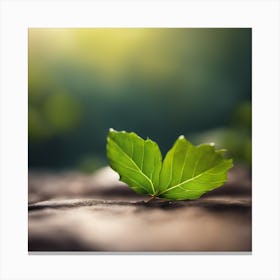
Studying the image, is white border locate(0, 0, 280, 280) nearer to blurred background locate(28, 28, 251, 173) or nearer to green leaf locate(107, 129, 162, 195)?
blurred background locate(28, 28, 251, 173)

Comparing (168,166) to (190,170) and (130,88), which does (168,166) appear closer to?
(190,170)

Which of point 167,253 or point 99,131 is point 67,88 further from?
point 167,253
